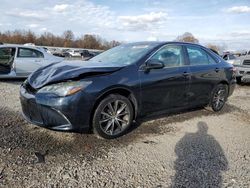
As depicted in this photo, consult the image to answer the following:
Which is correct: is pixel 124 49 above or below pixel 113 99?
above

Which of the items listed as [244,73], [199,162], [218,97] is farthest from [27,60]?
[244,73]

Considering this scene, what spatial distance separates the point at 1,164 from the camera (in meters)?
3.29

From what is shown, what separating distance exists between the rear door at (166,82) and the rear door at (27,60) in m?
6.25

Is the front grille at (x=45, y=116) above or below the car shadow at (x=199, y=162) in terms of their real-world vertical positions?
above

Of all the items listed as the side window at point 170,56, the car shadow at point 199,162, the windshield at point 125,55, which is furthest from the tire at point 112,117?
the side window at point 170,56

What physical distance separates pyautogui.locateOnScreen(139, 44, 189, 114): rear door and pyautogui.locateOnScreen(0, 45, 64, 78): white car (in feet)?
17.4

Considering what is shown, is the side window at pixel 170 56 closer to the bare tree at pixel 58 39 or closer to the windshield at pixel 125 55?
the windshield at pixel 125 55

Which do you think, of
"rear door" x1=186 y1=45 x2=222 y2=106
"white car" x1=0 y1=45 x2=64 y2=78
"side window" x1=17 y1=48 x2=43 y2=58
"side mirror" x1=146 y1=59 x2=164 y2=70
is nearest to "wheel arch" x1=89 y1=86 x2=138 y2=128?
"side mirror" x1=146 y1=59 x2=164 y2=70

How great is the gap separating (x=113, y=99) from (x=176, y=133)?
4.45 feet

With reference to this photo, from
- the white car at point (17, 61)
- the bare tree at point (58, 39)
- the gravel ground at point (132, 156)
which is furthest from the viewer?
the bare tree at point (58, 39)

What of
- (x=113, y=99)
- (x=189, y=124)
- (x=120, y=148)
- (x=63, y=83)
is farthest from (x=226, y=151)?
(x=63, y=83)

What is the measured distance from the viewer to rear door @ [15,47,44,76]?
9578 mm

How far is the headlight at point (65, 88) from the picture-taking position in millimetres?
3811

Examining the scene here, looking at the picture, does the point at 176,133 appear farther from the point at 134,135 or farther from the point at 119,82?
the point at 119,82
